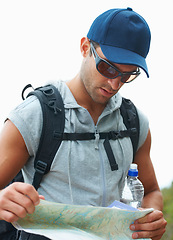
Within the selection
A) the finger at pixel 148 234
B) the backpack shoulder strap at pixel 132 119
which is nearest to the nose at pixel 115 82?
the backpack shoulder strap at pixel 132 119

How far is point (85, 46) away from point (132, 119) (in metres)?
0.68

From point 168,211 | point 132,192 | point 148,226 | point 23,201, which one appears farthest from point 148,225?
point 168,211

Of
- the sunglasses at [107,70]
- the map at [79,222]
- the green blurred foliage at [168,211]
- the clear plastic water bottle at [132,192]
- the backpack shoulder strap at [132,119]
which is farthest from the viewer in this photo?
the green blurred foliage at [168,211]

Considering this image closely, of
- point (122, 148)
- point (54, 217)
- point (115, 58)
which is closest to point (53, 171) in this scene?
point (54, 217)

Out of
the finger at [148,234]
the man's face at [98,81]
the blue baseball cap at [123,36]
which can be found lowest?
the finger at [148,234]

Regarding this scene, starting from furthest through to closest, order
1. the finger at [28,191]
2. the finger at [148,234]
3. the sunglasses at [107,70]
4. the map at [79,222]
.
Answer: the sunglasses at [107,70], the finger at [148,234], the map at [79,222], the finger at [28,191]

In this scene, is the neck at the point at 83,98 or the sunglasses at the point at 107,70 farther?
the neck at the point at 83,98

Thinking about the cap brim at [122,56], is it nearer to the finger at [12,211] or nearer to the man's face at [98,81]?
the man's face at [98,81]

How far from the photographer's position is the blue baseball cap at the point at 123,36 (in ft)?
7.82

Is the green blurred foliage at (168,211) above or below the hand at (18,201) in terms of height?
below

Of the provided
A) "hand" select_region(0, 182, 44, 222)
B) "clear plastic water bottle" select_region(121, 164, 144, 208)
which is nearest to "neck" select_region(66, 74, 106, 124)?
"clear plastic water bottle" select_region(121, 164, 144, 208)

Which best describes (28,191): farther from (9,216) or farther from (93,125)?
(93,125)

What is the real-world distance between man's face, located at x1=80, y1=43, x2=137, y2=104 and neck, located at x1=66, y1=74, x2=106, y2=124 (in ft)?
0.15

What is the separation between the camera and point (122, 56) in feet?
7.70
